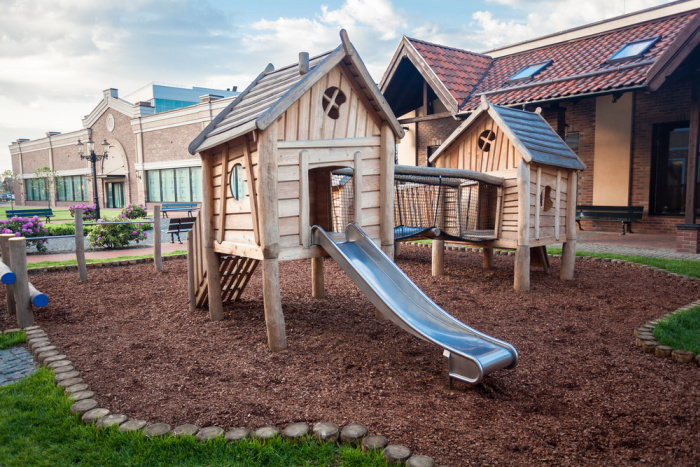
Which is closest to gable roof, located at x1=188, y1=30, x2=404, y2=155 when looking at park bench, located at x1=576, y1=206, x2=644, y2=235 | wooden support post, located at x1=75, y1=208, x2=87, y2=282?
wooden support post, located at x1=75, y1=208, x2=87, y2=282

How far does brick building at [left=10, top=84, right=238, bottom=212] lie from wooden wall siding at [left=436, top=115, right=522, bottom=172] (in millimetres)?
25334

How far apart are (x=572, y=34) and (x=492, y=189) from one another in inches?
445

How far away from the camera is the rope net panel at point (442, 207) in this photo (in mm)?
7453

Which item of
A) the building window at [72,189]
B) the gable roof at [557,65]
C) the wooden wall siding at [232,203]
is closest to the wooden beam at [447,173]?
the wooden wall siding at [232,203]

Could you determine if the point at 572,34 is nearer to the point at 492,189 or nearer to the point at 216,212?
the point at 492,189

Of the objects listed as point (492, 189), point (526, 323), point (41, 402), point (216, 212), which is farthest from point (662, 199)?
point (41, 402)

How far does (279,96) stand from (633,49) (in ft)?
39.5

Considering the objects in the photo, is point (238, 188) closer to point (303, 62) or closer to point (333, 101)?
point (333, 101)

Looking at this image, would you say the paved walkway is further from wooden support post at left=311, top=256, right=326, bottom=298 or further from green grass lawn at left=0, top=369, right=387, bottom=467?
wooden support post at left=311, top=256, right=326, bottom=298

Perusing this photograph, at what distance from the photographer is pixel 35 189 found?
54.8 metres

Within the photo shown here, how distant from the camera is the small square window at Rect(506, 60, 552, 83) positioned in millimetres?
14887

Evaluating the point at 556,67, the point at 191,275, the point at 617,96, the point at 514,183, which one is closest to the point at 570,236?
the point at 514,183

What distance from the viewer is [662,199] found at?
13680 millimetres

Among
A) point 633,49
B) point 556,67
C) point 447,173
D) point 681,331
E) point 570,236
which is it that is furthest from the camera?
point 556,67
